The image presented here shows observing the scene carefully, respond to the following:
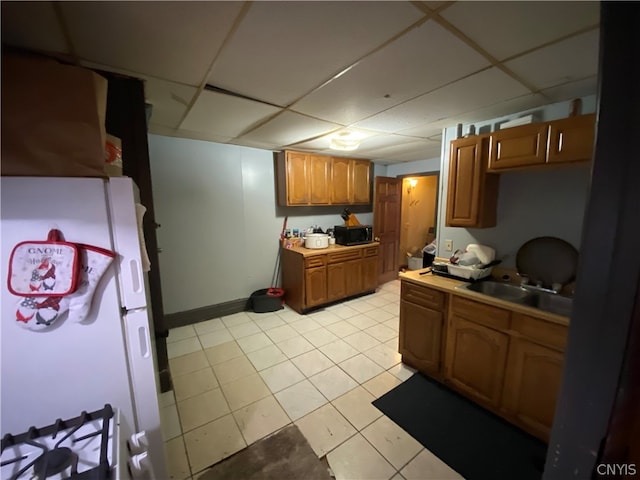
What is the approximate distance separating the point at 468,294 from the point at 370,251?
7.07ft

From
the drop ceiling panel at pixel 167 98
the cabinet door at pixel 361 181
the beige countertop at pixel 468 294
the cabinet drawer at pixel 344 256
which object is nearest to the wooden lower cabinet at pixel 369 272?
the cabinet drawer at pixel 344 256

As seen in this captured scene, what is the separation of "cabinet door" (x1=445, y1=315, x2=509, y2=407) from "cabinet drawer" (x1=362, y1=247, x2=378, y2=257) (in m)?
2.00

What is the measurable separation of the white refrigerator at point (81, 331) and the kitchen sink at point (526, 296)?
6.84 feet

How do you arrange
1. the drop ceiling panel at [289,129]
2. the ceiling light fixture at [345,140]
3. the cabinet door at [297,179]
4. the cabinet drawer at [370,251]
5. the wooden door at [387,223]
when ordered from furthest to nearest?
the wooden door at [387,223], the cabinet drawer at [370,251], the cabinet door at [297,179], the ceiling light fixture at [345,140], the drop ceiling panel at [289,129]

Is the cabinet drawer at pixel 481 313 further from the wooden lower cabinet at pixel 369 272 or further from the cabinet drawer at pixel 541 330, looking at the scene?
the wooden lower cabinet at pixel 369 272

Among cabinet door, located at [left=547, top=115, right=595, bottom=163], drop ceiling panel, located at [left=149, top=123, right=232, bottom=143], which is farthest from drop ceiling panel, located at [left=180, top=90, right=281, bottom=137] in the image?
cabinet door, located at [left=547, top=115, right=595, bottom=163]

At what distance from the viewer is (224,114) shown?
6.85 ft

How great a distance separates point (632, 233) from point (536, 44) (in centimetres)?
131

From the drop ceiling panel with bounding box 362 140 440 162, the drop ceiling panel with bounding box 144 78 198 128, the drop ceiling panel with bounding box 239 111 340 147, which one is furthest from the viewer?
the drop ceiling panel with bounding box 362 140 440 162

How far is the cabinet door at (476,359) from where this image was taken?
175 cm

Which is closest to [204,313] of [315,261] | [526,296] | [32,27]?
[315,261]

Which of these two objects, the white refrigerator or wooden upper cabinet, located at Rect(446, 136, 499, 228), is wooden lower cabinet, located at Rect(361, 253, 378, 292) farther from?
the white refrigerator

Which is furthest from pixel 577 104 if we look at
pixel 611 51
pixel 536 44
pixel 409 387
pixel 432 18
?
pixel 409 387

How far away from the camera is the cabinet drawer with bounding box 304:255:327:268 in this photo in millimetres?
3354
